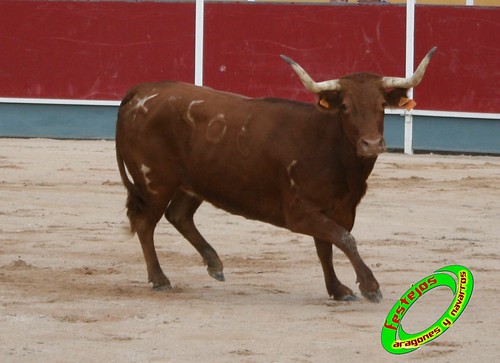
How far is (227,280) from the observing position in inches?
268

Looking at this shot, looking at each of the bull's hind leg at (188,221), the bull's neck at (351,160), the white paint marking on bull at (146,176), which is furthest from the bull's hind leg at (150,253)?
the bull's neck at (351,160)

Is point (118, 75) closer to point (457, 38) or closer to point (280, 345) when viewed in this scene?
point (457, 38)

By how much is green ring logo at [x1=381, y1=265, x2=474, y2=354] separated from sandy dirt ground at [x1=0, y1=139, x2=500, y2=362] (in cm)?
4

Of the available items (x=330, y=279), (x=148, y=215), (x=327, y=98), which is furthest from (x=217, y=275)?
(x=327, y=98)

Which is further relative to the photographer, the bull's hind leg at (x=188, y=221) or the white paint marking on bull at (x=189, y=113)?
the bull's hind leg at (x=188, y=221)

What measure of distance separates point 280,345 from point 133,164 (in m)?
1.79

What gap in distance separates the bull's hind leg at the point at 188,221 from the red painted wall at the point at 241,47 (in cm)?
677

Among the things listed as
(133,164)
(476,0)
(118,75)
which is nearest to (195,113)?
(133,164)

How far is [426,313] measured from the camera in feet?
19.3

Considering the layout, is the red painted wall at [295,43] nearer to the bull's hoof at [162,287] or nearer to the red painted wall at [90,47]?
the red painted wall at [90,47]

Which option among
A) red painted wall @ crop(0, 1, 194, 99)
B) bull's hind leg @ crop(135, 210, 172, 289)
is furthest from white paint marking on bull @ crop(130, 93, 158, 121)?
red painted wall @ crop(0, 1, 194, 99)

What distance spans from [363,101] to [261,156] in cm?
60

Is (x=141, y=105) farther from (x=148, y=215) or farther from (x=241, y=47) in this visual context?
(x=241, y=47)

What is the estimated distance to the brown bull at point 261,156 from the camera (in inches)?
241
